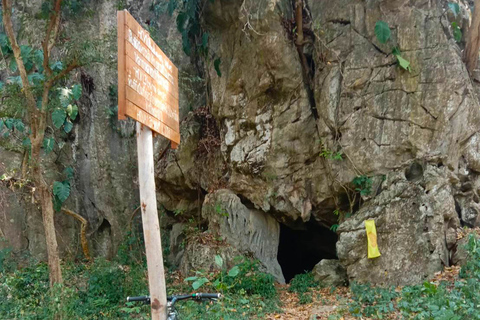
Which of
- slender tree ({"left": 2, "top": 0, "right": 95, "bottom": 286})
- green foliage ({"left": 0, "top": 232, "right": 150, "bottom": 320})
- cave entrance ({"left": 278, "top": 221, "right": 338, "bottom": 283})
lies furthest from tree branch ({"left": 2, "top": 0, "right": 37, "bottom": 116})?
cave entrance ({"left": 278, "top": 221, "right": 338, "bottom": 283})

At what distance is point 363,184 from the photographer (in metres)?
7.04

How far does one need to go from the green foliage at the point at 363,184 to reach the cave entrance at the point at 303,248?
2989 millimetres

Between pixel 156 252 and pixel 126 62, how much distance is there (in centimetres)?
127

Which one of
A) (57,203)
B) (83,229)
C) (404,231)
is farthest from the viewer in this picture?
(83,229)

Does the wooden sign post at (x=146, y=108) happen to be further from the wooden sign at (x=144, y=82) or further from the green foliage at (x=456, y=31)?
the green foliage at (x=456, y=31)

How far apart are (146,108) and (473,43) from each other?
7.10 meters

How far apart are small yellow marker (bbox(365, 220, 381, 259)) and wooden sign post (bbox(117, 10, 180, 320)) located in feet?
15.0

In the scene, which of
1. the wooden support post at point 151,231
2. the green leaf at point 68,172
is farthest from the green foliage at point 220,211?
the wooden support post at point 151,231

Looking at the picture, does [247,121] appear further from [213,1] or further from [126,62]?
[126,62]

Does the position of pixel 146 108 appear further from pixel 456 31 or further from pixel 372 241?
pixel 456 31

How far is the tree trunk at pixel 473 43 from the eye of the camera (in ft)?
23.6

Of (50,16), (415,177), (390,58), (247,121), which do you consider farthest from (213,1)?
(415,177)

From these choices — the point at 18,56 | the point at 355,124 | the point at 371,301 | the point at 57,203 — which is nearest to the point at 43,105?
the point at 18,56

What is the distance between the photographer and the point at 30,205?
947 cm
